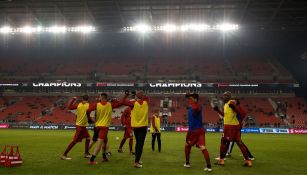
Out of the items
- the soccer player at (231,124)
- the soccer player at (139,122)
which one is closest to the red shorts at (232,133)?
the soccer player at (231,124)

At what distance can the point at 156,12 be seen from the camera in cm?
5203

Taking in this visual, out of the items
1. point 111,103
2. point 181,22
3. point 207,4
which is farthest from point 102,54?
point 111,103

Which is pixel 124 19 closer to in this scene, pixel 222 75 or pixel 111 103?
Answer: pixel 222 75

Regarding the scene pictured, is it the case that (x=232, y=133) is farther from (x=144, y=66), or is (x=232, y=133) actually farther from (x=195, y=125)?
(x=144, y=66)

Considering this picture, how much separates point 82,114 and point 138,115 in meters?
2.99

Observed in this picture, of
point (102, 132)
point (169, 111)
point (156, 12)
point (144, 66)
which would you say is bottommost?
point (102, 132)

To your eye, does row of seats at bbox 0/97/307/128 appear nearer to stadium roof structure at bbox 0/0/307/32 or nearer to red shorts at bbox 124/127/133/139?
stadium roof structure at bbox 0/0/307/32

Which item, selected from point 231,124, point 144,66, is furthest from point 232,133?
point 144,66

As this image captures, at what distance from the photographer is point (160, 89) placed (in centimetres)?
6188

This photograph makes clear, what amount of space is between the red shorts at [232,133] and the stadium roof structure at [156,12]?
38.2 metres

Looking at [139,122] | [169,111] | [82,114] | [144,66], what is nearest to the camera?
[139,122]

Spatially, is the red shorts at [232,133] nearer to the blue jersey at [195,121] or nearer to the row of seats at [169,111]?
the blue jersey at [195,121]

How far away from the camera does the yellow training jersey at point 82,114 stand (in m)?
13.2

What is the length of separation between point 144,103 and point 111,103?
4.01ft
